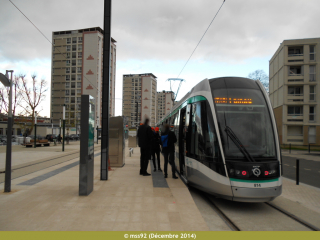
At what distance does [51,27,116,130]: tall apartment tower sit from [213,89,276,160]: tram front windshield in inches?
2027

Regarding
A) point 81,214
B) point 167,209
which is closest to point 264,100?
point 167,209

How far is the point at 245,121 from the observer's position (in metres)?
6.06

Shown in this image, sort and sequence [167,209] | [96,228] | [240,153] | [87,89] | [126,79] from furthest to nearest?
[126,79], [87,89], [240,153], [167,209], [96,228]

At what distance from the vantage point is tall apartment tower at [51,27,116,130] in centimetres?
5750

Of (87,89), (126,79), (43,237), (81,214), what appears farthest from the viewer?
(126,79)

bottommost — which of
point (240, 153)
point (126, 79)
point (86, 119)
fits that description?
point (240, 153)

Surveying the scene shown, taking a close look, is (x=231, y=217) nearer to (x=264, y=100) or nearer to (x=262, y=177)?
(x=262, y=177)

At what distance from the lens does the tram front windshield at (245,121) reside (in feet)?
19.1

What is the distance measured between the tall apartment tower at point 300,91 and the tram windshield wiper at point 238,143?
38.1m

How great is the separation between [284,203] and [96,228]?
4759mm

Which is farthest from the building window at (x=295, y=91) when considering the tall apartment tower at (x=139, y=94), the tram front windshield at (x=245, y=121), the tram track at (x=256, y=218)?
the tall apartment tower at (x=139, y=94)

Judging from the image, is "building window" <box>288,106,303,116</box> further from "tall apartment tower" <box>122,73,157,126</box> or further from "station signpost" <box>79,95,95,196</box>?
"tall apartment tower" <box>122,73,157,126</box>

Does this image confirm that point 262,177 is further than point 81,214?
Yes

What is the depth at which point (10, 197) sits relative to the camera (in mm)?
6215
